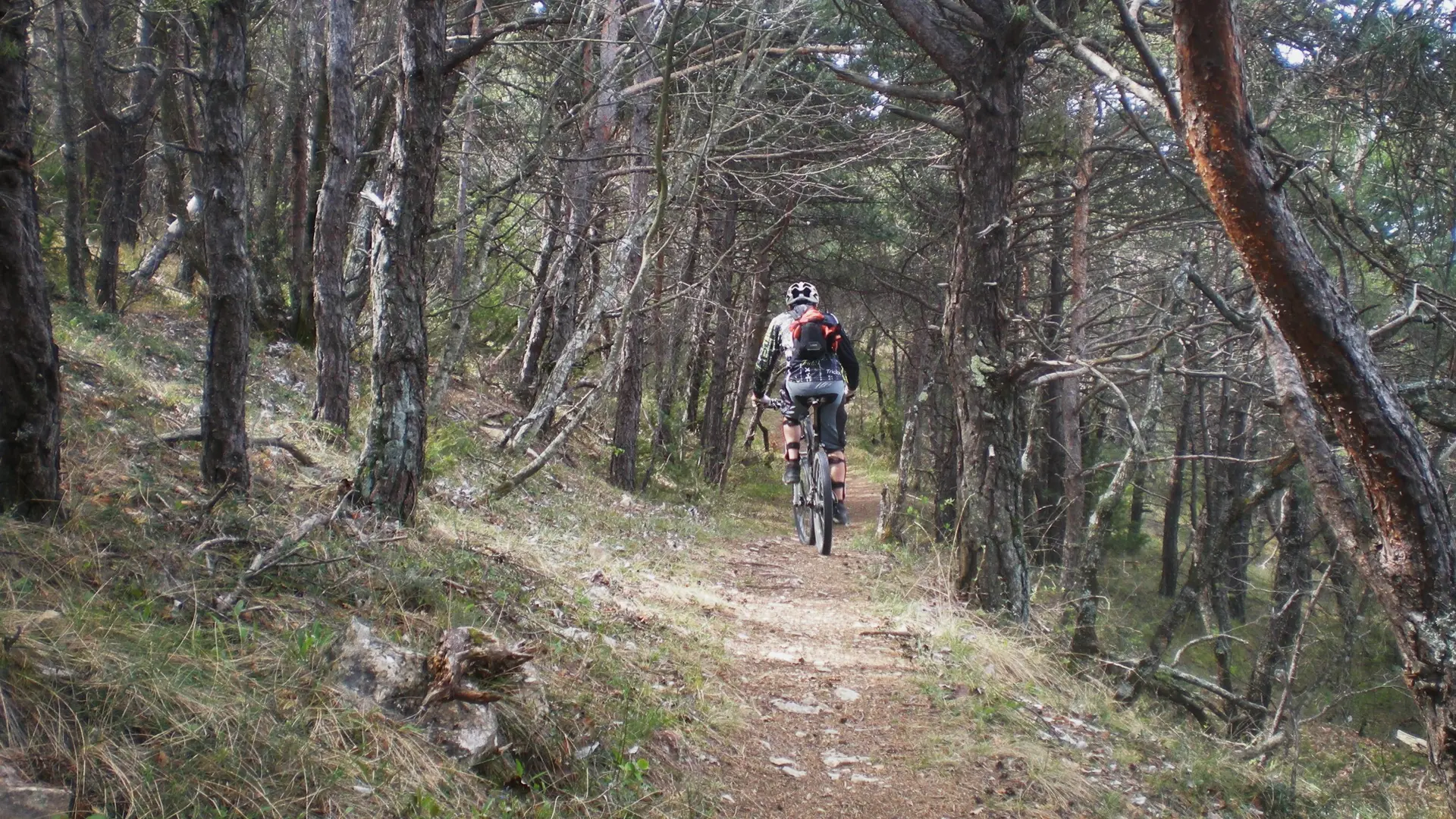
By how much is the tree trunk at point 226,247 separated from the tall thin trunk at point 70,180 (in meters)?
6.05

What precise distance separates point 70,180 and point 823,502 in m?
8.62

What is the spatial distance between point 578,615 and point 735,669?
101cm

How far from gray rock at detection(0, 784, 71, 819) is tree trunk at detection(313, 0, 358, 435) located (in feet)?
21.6

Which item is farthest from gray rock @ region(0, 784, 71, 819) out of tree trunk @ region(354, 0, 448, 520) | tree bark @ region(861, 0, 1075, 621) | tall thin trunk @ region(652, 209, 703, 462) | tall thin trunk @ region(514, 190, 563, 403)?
tall thin trunk @ region(652, 209, 703, 462)

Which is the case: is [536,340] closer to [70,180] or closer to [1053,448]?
[70,180]

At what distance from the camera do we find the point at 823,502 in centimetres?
869

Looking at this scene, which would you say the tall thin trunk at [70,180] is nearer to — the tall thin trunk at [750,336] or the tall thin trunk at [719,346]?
the tall thin trunk at [719,346]

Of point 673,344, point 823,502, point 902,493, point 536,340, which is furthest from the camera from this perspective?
point 673,344

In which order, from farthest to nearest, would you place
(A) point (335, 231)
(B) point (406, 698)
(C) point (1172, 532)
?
1. (C) point (1172, 532)
2. (A) point (335, 231)
3. (B) point (406, 698)

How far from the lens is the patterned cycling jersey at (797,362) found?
8.58 metres

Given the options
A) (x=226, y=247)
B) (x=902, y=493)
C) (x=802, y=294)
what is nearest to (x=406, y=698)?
(x=226, y=247)

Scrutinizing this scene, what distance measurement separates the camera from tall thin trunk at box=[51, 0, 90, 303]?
31.8 feet

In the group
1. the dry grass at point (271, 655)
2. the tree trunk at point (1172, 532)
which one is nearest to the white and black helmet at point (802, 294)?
the dry grass at point (271, 655)

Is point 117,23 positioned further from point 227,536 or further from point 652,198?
point 227,536
